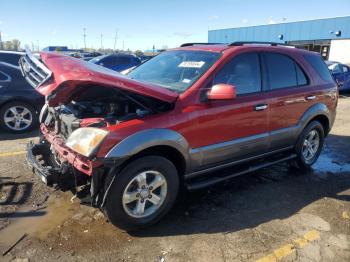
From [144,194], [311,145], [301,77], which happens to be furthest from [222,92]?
[311,145]

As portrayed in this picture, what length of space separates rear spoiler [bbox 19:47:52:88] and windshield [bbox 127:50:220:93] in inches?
51.8

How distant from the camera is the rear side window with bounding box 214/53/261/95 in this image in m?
4.07

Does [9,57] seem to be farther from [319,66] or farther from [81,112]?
[319,66]

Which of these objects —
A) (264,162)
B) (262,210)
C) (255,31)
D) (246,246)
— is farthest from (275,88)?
(255,31)

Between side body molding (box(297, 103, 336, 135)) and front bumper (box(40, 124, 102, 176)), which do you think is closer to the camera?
front bumper (box(40, 124, 102, 176))

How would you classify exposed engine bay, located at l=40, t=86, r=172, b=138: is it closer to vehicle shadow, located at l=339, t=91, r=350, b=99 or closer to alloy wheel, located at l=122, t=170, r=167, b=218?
alloy wheel, located at l=122, t=170, r=167, b=218

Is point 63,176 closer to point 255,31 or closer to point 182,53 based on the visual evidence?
point 182,53

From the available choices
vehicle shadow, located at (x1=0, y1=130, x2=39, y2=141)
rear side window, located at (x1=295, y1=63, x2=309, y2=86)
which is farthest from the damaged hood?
vehicle shadow, located at (x1=0, y1=130, x2=39, y2=141)

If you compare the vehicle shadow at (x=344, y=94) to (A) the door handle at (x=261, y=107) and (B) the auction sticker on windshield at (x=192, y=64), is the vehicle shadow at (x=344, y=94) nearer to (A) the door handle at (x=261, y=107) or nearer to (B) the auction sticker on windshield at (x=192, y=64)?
(A) the door handle at (x=261, y=107)

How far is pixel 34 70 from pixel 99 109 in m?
A: 0.80

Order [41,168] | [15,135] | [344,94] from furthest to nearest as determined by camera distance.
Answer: [344,94], [15,135], [41,168]

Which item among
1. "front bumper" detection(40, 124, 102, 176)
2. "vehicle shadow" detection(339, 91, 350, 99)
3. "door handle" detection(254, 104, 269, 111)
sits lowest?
"vehicle shadow" detection(339, 91, 350, 99)

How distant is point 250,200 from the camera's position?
14.4 feet

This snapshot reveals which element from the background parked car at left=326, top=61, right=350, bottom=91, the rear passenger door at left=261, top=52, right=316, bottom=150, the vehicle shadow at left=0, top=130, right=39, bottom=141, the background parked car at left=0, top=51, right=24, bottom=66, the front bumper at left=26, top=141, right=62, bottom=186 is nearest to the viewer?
the front bumper at left=26, top=141, right=62, bottom=186
